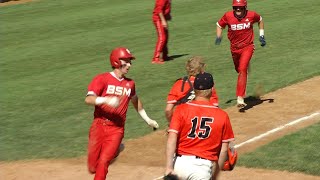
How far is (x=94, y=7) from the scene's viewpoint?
34.5 meters

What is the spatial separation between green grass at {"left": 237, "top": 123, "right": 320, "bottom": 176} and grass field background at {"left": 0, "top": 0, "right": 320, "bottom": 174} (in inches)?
112

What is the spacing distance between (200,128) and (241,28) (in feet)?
25.7

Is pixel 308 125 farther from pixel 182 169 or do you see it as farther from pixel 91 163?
pixel 182 169

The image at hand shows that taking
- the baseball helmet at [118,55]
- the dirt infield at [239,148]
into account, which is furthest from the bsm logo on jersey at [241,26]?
the baseball helmet at [118,55]

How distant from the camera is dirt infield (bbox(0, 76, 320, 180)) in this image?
38.5ft

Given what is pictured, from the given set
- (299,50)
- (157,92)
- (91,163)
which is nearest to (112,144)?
(91,163)

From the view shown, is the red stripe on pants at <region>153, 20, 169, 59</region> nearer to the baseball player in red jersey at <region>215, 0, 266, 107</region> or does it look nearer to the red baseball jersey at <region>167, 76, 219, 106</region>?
the baseball player in red jersey at <region>215, 0, 266, 107</region>

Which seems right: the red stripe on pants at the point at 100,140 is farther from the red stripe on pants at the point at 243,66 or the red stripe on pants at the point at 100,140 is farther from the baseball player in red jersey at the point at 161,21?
the baseball player in red jersey at the point at 161,21

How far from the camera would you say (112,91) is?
1019cm

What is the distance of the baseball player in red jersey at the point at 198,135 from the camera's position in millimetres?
7645

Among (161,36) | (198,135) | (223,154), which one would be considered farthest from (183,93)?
(161,36)

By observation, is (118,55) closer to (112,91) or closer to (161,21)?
(112,91)

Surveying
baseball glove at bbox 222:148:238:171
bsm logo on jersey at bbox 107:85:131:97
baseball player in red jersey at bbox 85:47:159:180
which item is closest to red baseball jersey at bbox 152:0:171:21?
baseball player in red jersey at bbox 85:47:159:180

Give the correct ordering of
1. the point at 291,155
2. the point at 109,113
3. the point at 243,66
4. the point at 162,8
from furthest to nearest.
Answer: the point at 162,8, the point at 243,66, the point at 291,155, the point at 109,113
